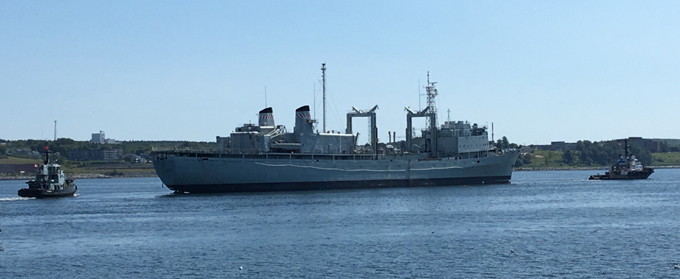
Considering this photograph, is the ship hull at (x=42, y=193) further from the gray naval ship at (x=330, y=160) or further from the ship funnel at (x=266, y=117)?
the ship funnel at (x=266, y=117)

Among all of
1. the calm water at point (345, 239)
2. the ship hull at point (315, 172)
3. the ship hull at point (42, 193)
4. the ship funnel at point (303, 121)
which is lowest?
the calm water at point (345, 239)

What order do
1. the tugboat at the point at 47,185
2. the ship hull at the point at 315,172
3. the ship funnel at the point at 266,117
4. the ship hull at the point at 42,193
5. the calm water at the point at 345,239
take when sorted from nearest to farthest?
1. the calm water at the point at 345,239
2. the ship hull at the point at 315,172
3. the tugboat at the point at 47,185
4. the ship hull at the point at 42,193
5. the ship funnel at the point at 266,117

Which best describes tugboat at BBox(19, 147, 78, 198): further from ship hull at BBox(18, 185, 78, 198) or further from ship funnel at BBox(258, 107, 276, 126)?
ship funnel at BBox(258, 107, 276, 126)

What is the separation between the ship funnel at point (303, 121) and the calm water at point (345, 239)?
49.7ft

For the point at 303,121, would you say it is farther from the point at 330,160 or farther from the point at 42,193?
the point at 42,193

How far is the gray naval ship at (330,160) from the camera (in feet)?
214

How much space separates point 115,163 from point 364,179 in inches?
5378

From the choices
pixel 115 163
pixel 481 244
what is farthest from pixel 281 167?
pixel 115 163

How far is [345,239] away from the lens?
35688 millimetres

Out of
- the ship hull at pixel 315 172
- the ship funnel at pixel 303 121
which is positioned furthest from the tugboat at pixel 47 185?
the ship funnel at pixel 303 121

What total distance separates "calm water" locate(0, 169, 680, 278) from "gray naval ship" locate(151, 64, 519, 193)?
716 cm

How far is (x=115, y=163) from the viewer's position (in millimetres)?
197375

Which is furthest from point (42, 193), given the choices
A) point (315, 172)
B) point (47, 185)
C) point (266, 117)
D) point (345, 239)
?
point (345, 239)

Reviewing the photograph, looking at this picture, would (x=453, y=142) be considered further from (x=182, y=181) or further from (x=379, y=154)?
(x=182, y=181)
